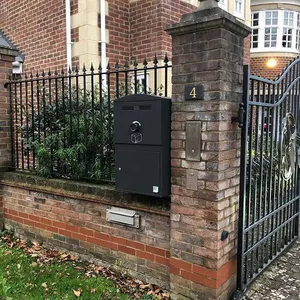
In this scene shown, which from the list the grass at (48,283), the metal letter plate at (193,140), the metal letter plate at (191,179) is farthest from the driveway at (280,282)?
the metal letter plate at (193,140)

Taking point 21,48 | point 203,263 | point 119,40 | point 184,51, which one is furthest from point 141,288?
point 21,48

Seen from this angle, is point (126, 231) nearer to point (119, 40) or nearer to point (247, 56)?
point (119, 40)

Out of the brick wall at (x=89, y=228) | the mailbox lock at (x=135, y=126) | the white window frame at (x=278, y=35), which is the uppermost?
the white window frame at (x=278, y=35)

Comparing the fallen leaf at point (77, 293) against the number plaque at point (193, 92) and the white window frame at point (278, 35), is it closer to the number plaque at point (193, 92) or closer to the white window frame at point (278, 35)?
the number plaque at point (193, 92)

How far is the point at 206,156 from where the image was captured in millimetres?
2723

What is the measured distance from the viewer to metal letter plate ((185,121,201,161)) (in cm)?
275

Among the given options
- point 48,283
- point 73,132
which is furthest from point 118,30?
point 48,283

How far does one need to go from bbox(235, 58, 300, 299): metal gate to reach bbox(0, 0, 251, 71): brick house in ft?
13.0

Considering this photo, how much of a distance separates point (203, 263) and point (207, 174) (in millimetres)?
755

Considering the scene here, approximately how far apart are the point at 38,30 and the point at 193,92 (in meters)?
6.26

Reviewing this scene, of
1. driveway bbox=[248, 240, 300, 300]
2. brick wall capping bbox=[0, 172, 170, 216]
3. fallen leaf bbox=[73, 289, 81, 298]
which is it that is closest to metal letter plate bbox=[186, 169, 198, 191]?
brick wall capping bbox=[0, 172, 170, 216]

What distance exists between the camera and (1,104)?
188 inches

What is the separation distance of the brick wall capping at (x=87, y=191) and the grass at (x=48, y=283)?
0.78 metres

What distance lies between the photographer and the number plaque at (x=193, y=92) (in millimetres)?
2707
